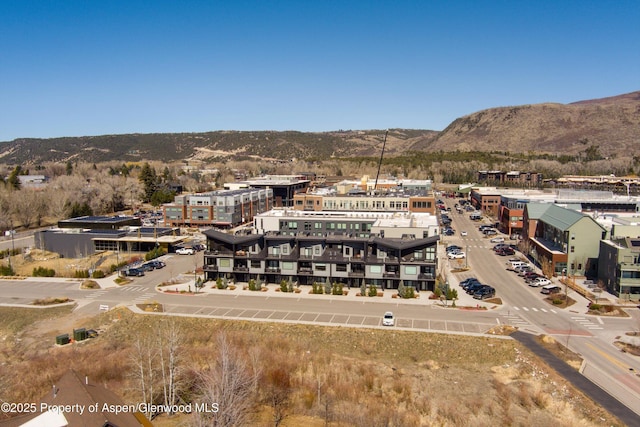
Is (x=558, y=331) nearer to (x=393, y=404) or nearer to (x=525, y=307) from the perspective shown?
(x=525, y=307)

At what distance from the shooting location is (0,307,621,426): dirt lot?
22.4 m

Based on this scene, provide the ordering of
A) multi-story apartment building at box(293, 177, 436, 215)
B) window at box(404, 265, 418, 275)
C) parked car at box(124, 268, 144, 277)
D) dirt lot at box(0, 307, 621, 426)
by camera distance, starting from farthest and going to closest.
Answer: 1. multi-story apartment building at box(293, 177, 436, 215)
2. parked car at box(124, 268, 144, 277)
3. window at box(404, 265, 418, 275)
4. dirt lot at box(0, 307, 621, 426)

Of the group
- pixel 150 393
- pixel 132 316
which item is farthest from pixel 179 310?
pixel 150 393

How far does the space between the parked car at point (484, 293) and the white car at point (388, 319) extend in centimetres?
889

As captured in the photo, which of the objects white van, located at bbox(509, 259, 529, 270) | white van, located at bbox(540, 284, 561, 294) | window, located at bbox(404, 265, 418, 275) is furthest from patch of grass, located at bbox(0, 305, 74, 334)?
white van, located at bbox(509, 259, 529, 270)

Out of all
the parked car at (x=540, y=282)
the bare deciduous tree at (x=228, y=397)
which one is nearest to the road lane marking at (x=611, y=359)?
the parked car at (x=540, y=282)

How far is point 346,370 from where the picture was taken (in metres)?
26.7

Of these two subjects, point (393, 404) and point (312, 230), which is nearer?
point (393, 404)

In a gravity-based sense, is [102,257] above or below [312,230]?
below

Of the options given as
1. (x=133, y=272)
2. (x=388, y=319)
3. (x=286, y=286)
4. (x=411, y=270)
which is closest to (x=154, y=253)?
(x=133, y=272)

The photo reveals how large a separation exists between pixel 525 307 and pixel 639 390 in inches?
466

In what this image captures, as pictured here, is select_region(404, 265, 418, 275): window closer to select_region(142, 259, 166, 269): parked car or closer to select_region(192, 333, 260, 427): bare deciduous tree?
select_region(192, 333, 260, 427): bare deciduous tree

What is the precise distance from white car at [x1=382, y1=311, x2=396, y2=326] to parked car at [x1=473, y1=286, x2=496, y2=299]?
889cm

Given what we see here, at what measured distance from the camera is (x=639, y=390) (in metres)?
23.4
